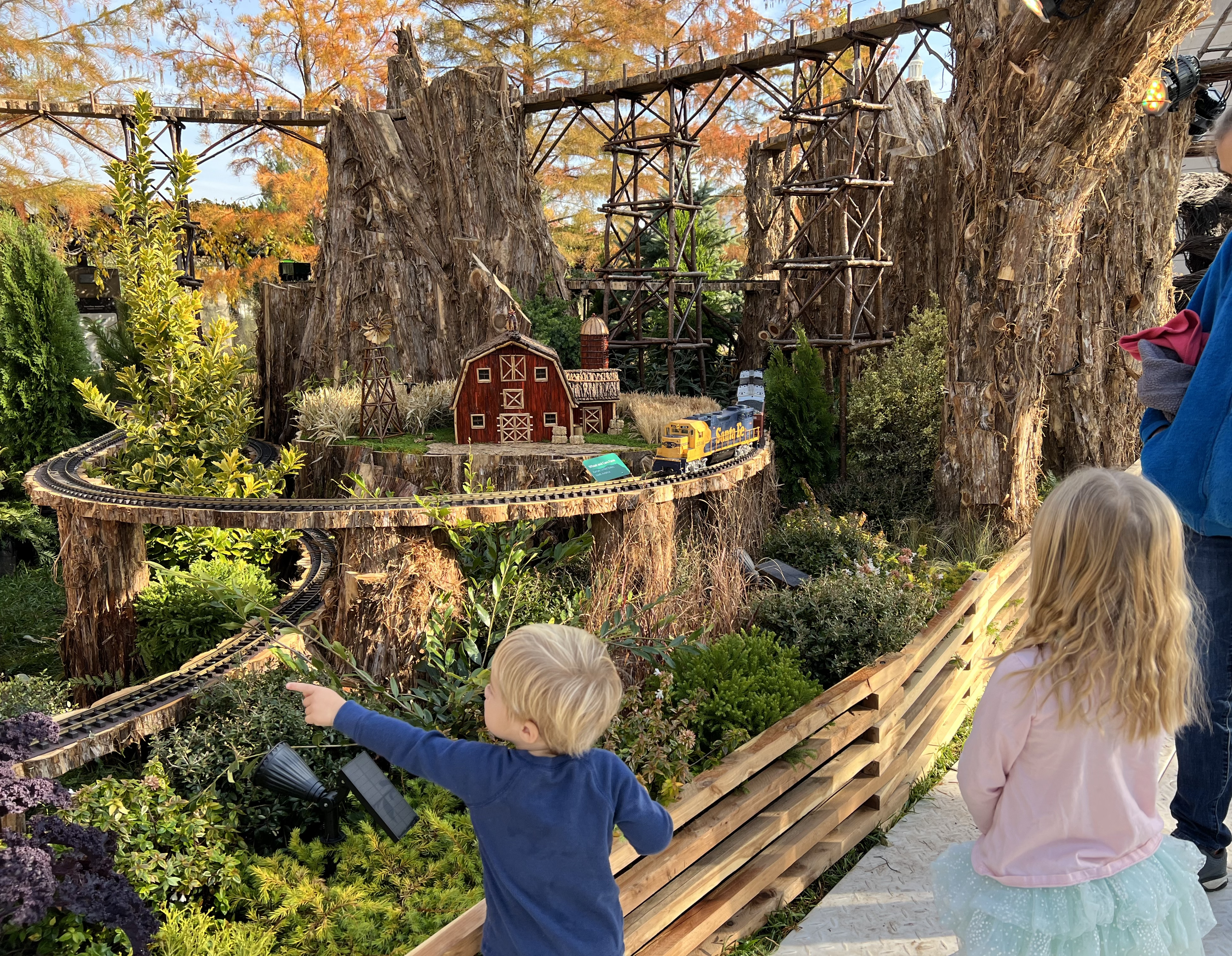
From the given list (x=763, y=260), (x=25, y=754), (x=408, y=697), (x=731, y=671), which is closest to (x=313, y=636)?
(x=408, y=697)

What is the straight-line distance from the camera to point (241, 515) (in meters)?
5.88

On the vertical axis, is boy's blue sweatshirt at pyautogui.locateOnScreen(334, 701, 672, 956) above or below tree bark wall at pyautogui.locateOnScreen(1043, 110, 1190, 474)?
below

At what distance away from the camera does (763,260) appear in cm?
1502

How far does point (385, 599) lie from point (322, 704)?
3181 millimetres

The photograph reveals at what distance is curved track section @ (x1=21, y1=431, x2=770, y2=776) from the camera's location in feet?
17.3

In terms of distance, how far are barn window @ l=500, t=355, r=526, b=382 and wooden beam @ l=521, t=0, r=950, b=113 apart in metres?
5.21

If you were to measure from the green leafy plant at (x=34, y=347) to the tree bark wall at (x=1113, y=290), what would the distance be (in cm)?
1260

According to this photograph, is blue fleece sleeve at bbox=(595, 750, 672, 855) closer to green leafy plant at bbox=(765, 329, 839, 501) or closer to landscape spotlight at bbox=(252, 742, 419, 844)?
landscape spotlight at bbox=(252, 742, 419, 844)

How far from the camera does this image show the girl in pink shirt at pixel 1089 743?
93.0 inches

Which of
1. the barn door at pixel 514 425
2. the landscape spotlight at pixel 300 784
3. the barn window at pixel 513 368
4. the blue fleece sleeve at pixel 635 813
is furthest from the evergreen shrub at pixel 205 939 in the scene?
the barn window at pixel 513 368

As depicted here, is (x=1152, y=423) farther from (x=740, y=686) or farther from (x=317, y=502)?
(x=317, y=502)

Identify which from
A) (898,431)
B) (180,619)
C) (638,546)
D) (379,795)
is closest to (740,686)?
(638,546)

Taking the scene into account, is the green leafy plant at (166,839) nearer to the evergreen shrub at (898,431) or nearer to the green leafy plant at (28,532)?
the evergreen shrub at (898,431)

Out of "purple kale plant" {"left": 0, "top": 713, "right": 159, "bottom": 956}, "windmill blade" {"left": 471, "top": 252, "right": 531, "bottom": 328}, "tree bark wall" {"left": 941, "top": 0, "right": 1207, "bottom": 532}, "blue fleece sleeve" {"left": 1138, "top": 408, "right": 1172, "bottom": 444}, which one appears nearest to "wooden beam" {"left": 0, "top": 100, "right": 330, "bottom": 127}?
"windmill blade" {"left": 471, "top": 252, "right": 531, "bottom": 328}
